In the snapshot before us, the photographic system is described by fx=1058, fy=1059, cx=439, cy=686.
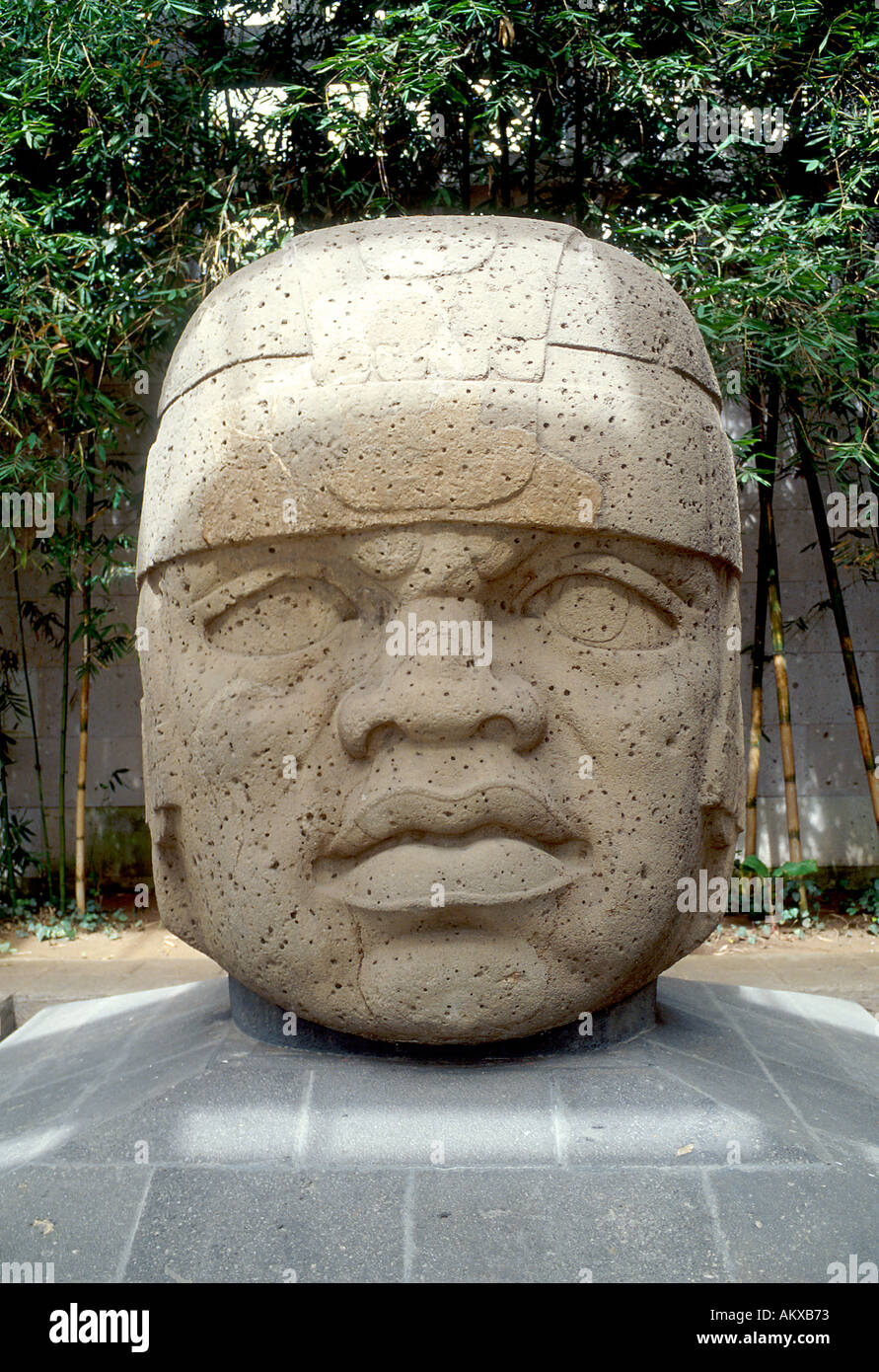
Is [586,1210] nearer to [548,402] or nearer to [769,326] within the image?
[548,402]

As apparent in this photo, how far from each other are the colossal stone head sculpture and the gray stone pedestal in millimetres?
171

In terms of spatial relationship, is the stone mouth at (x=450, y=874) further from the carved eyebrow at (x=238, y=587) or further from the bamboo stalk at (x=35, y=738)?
the bamboo stalk at (x=35, y=738)

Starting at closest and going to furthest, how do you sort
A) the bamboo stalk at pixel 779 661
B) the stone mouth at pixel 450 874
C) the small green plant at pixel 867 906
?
the stone mouth at pixel 450 874
the bamboo stalk at pixel 779 661
the small green plant at pixel 867 906

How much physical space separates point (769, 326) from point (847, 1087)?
121 inches

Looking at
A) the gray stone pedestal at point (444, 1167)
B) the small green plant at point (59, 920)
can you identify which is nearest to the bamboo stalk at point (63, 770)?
the small green plant at point (59, 920)

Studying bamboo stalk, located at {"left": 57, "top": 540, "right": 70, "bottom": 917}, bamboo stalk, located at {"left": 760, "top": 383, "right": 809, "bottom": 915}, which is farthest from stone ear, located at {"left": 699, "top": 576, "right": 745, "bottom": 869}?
bamboo stalk, located at {"left": 57, "top": 540, "right": 70, "bottom": 917}

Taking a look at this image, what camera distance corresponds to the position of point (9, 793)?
6461 millimetres

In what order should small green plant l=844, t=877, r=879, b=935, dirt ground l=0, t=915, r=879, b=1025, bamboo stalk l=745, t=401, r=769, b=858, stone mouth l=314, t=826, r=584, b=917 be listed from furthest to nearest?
1. small green plant l=844, t=877, r=879, b=935
2. bamboo stalk l=745, t=401, r=769, b=858
3. dirt ground l=0, t=915, r=879, b=1025
4. stone mouth l=314, t=826, r=584, b=917

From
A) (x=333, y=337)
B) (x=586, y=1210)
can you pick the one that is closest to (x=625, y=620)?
(x=333, y=337)

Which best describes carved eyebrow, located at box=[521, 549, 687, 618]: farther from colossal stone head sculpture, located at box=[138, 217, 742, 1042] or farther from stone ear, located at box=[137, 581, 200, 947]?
stone ear, located at box=[137, 581, 200, 947]

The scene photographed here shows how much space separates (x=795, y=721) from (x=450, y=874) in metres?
4.65

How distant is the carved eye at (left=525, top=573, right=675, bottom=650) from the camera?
2.29 m

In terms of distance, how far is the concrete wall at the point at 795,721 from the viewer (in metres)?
6.26
